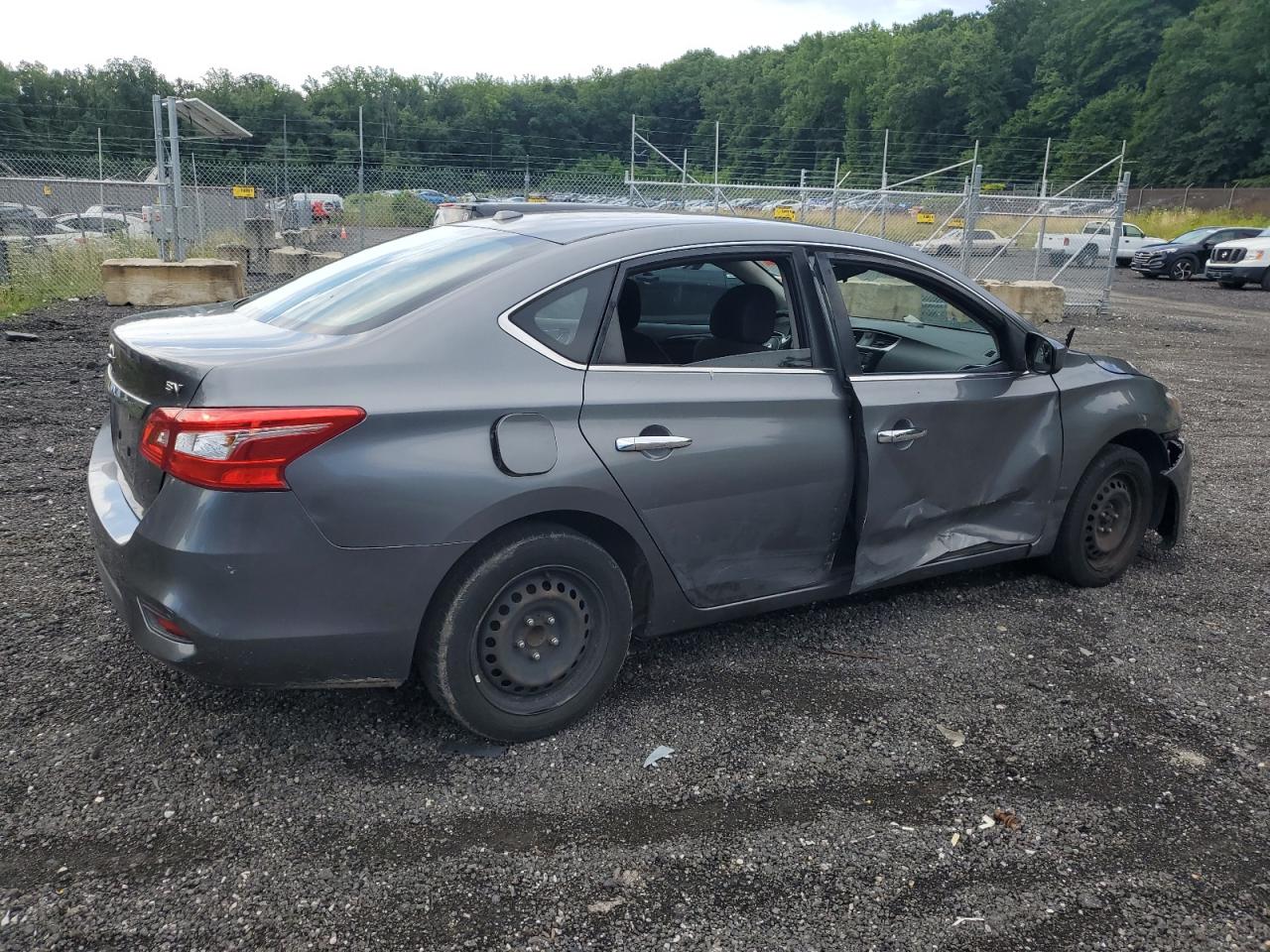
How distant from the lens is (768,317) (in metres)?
3.81

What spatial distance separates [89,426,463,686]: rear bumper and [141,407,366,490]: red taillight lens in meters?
0.04

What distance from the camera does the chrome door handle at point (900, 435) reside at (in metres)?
3.73

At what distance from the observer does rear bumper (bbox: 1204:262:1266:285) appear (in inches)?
1000

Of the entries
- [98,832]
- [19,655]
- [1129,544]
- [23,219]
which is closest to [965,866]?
[98,832]

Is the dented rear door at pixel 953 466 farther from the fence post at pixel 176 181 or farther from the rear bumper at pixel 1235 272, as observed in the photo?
the rear bumper at pixel 1235 272

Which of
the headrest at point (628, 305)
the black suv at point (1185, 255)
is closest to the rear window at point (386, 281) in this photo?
the headrest at point (628, 305)

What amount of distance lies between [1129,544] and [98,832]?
4421mm

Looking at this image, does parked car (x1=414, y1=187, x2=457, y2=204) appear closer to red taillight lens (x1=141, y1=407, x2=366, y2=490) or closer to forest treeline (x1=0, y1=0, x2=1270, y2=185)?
forest treeline (x1=0, y1=0, x2=1270, y2=185)

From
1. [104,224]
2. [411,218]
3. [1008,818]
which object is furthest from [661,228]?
[411,218]

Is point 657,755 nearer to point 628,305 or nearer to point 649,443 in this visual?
point 649,443

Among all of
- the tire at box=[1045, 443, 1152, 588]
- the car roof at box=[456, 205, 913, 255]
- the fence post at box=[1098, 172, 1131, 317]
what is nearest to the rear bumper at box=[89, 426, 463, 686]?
the car roof at box=[456, 205, 913, 255]

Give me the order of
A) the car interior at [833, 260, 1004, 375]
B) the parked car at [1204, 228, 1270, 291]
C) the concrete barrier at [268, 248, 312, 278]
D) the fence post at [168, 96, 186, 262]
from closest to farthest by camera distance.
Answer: the car interior at [833, 260, 1004, 375] < the fence post at [168, 96, 186, 262] < the concrete barrier at [268, 248, 312, 278] < the parked car at [1204, 228, 1270, 291]

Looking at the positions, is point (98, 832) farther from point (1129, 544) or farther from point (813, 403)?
point (1129, 544)

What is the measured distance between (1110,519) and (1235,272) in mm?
25477
